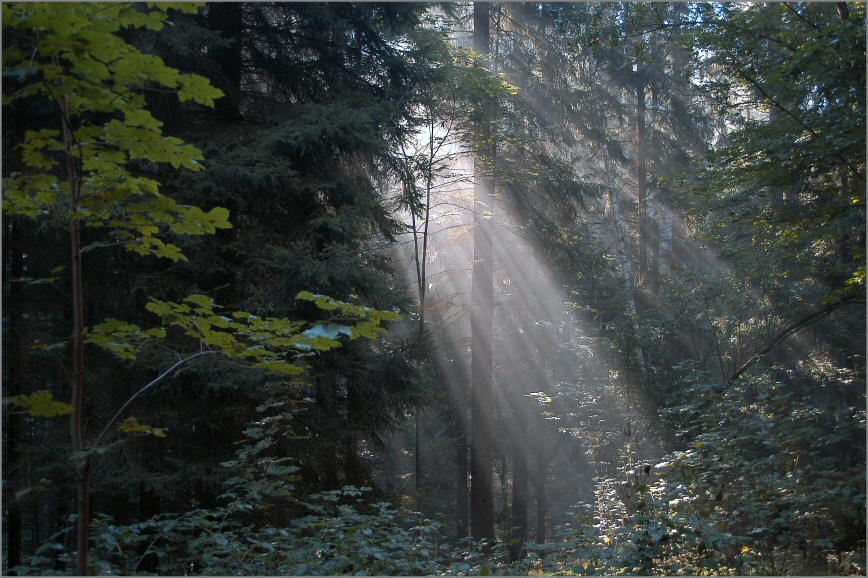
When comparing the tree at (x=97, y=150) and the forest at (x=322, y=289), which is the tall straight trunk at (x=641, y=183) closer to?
the forest at (x=322, y=289)

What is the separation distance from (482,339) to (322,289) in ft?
18.8

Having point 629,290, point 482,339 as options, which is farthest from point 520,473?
point 482,339

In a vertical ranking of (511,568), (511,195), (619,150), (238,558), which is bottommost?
(511,568)

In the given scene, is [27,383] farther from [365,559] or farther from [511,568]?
[511,568]

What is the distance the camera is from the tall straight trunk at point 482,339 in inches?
441

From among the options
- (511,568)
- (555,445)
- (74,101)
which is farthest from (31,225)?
(555,445)

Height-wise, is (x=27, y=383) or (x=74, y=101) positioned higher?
(x=74, y=101)

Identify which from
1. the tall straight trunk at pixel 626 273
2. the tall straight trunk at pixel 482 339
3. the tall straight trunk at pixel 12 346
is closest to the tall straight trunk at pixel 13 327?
the tall straight trunk at pixel 12 346

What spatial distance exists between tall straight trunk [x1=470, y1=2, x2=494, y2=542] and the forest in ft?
0.18

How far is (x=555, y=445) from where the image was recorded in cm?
1712

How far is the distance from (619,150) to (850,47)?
892 cm

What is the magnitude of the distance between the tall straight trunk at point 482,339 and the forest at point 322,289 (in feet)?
0.18

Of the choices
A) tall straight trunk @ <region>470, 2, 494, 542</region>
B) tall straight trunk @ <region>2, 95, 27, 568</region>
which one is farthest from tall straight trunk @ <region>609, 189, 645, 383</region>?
tall straight trunk @ <region>2, 95, 27, 568</region>

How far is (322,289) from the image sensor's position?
658cm
